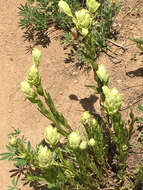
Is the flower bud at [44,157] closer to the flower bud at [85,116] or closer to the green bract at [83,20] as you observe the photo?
the flower bud at [85,116]

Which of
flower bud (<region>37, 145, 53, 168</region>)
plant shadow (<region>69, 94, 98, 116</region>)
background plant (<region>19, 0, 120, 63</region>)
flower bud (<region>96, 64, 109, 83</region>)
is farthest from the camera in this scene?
background plant (<region>19, 0, 120, 63</region>)

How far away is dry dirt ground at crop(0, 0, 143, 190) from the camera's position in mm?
2479

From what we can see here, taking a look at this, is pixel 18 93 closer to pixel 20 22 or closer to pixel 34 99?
pixel 20 22

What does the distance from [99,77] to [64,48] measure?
1.35 m

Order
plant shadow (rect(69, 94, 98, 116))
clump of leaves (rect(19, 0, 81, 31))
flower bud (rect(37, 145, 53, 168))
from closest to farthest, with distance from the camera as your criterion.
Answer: flower bud (rect(37, 145, 53, 168)), plant shadow (rect(69, 94, 98, 116)), clump of leaves (rect(19, 0, 81, 31))

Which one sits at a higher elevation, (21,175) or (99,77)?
(99,77)

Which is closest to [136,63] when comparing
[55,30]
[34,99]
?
[55,30]

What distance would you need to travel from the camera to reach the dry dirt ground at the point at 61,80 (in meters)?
2.48

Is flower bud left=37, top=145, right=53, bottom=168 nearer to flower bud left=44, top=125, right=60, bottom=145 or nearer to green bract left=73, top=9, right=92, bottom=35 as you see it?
flower bud left=44, top=125, right=60, bottom=145

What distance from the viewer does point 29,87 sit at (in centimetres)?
158

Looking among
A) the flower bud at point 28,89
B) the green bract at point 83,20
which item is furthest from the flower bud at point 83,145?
the green bract at point 83,20

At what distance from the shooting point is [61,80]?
2764 mm

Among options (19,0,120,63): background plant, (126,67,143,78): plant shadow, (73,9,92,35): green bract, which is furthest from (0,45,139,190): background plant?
(19,0,120,63): background plant

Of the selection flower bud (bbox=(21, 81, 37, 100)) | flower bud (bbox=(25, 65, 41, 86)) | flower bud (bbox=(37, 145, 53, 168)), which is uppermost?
flower bud (bbox=(25, 65, 41, 86))
